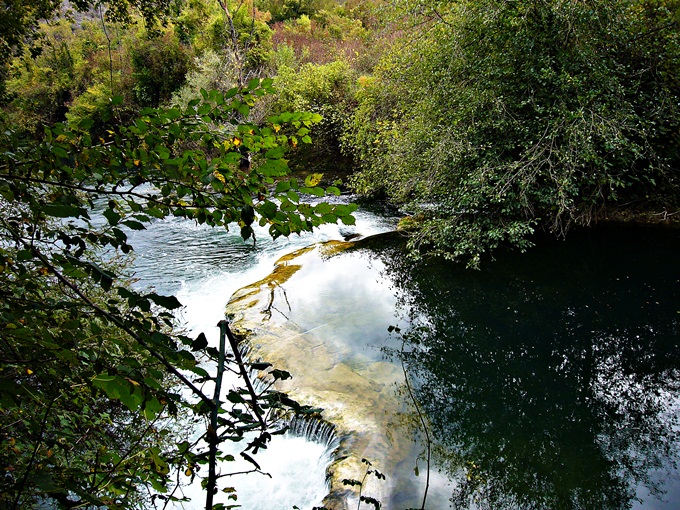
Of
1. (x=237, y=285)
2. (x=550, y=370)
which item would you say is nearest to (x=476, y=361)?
(x=550, y=370)

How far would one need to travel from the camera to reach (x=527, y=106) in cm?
874

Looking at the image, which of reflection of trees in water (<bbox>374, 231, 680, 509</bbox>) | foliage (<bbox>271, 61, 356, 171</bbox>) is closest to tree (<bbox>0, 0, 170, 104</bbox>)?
reflection of trees in water (<bbox>374, 231, 680, 509</bbox>)

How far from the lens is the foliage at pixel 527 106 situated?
7.79 meters

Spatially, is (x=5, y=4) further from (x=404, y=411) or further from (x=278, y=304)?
(x=404, y=411)

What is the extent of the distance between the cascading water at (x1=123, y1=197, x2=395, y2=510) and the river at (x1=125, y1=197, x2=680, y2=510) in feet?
0.11

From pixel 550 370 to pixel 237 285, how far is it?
599 centimetres

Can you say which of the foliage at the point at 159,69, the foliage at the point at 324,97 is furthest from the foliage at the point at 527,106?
the foliage at the point at 159,69

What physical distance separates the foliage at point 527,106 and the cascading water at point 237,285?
3.24 meters

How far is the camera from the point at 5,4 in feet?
12.8

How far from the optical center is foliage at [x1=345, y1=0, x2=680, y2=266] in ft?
25.6

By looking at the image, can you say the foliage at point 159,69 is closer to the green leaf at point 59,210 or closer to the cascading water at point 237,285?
the cascading water at point 237,285

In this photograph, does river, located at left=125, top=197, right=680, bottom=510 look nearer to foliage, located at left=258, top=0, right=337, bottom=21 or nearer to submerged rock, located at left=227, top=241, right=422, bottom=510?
submerged rock, located at left=227, top=241, right=422, bottom=510

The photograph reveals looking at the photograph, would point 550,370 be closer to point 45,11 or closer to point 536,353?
point 536,353

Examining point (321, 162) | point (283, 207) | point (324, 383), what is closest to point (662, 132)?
point (324, 383)
